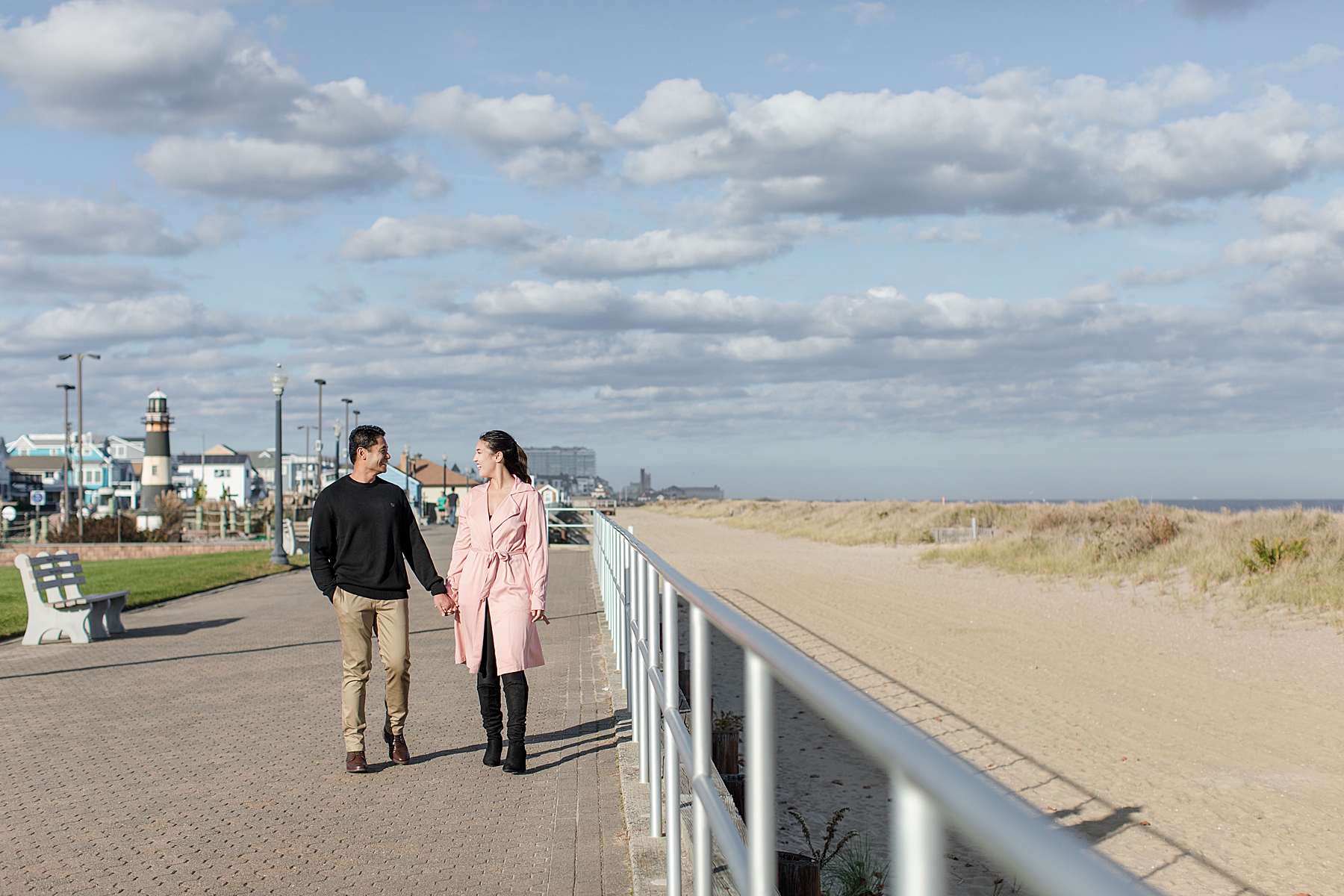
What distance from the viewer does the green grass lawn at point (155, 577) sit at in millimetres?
15836

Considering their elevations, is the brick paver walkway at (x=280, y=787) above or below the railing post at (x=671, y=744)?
below

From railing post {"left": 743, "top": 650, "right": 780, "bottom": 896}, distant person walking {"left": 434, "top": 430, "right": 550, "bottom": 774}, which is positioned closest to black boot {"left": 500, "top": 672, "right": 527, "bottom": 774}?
distant person walking {"left": 434, "top": 430, "right": 550, "bottom": 774}

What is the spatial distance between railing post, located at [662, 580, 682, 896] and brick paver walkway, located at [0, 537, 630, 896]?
529mm

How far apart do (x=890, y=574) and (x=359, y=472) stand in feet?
70.3

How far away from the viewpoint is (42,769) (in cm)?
622

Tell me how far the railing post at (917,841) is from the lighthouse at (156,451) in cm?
7976

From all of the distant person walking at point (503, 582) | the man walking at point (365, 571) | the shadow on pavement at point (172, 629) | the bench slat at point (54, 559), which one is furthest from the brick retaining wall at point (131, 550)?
the distant person walking at point (503, 582)

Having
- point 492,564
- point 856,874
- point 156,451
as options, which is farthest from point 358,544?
point 156,451

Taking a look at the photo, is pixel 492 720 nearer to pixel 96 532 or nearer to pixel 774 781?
pixel 774 781

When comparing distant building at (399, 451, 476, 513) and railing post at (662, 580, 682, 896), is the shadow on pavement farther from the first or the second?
distant building at (399, 451, 476, 513)

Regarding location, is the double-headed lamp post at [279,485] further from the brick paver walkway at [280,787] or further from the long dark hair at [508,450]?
the long dark hair at [508,450]

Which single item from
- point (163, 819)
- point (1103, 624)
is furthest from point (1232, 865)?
point (1103, 624)

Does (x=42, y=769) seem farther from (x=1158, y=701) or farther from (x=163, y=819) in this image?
(x=1158, y=701)

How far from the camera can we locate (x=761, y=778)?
97.7 inches
